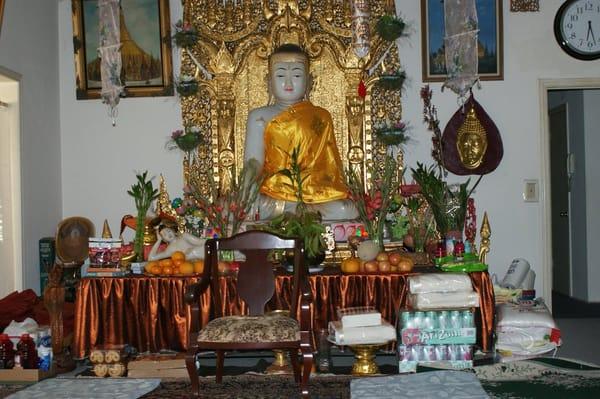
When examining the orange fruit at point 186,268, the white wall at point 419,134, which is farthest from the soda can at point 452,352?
the white wall at point 419,134

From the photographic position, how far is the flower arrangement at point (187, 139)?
6.23 m

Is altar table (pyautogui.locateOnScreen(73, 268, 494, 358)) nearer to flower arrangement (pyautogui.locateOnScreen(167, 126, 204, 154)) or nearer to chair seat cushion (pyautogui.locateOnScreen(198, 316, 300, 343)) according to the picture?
chair seat cushion (pyautogui.locateOnScreen(198, 316, 300, 343))

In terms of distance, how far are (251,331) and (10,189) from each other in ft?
9.84

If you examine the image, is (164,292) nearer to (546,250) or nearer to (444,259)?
(444,259)

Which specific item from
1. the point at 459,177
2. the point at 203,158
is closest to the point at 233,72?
the point at 203,158

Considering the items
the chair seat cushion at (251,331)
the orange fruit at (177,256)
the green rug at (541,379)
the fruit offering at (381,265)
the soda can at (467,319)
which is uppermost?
the orange fruit at (177,256)

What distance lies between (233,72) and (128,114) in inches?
39.7

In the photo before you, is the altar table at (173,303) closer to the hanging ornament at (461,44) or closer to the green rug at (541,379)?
the green rug at (541,379)

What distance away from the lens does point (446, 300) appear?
428 cm

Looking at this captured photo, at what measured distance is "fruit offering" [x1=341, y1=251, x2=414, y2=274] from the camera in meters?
4.59

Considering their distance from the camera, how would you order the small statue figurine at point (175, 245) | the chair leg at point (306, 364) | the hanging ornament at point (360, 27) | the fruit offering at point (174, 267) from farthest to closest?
the hanging ornament at point (360, 27) < the small statue figurine at point (175, 245) < the fruit offering at point (174, 267) < the chair leg at point (306, 364)

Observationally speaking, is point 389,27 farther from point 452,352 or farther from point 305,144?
point 452,352

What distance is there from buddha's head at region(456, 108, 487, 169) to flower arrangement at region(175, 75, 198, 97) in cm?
228

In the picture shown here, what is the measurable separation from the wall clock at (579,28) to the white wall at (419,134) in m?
0.07
